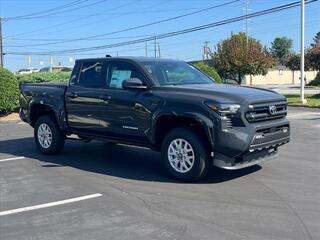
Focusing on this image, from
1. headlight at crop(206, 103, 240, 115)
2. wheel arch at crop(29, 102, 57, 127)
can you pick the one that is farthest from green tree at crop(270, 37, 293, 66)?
headlight at crop(206, 103, 240, 115)

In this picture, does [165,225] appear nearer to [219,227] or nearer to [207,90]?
[219,227]

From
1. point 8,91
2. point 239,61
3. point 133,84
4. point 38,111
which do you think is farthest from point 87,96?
point 239,61

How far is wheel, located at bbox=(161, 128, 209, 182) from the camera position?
7.50 metres

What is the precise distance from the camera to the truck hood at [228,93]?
7.37m

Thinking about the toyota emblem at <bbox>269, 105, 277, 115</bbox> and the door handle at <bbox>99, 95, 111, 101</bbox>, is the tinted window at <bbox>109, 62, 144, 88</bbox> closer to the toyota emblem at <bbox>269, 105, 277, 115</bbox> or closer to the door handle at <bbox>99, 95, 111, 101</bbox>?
the door handle at <bbox>99, 95, 111, 101</bbox>

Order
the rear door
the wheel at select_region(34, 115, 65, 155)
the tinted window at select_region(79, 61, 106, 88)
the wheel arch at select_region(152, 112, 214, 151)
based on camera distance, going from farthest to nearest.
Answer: the wheel at select_region(34, 115, 65, 155), the tinted window at select_region(79, 61, 106, 88), the rear door, the wheel arch at select_region(152, 112, 214, 151)

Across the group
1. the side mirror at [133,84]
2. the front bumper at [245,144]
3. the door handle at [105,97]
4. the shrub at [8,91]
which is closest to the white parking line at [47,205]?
the front bumper at [245,144]

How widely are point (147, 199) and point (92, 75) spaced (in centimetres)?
337

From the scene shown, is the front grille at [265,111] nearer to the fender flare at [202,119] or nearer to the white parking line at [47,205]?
the fender flare at [202,119]

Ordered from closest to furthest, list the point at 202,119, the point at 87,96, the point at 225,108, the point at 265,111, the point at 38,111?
1. the point at 225,108
2. the point at 202,119
3. the point at 265,111
4. the point at 87,96
5. the point at 38,111

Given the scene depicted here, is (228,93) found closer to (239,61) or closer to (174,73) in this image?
(174,73)

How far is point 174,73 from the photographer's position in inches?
344

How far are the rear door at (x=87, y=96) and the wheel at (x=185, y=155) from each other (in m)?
1.63

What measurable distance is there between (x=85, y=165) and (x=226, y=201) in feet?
11.3
